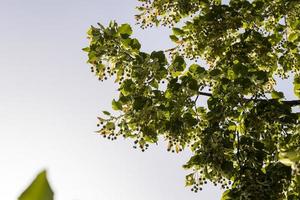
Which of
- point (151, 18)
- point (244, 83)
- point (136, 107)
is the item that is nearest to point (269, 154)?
point (244, 83)

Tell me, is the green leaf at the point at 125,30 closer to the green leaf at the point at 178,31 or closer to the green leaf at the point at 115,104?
the green leaf at the point at 115,104

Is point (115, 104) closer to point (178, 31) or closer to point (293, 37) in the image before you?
point (178, 31)

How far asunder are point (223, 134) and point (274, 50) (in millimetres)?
3190

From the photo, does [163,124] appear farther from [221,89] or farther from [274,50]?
[274,50]

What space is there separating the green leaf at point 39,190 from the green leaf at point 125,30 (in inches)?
276

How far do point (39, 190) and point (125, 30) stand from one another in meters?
7.08

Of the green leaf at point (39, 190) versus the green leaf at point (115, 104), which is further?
the green leaf at point (115, 104)

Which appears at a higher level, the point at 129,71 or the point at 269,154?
the point at 129,71

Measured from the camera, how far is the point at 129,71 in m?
7.70

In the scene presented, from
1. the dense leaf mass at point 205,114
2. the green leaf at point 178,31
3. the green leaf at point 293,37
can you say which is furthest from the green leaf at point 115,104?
the green leaf at point 293,37

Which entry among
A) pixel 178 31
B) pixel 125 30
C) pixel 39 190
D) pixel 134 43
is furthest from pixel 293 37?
pixel 39 190

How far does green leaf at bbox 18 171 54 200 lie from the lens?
2.00 ft

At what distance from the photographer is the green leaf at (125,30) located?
24.6ft

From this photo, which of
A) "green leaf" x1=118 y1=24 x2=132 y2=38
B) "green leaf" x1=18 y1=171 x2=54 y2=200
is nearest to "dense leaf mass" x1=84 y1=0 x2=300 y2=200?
"green leaf" x1=118 y1=24 x2=132 y2=38
